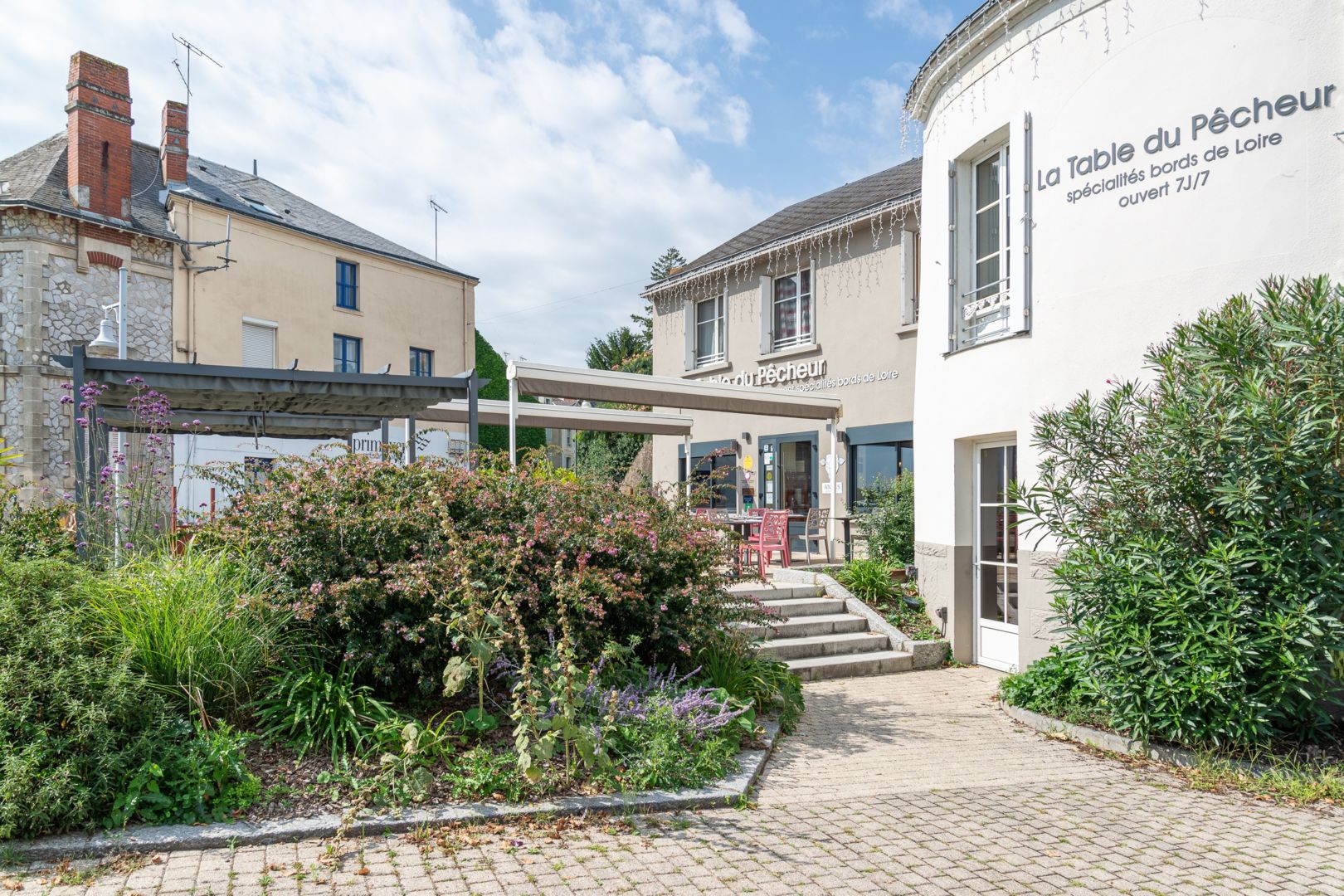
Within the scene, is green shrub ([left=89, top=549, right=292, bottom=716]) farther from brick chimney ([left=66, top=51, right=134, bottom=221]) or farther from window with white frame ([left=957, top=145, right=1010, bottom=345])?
brick chimney ([left=66, top=51, right=134, bottom=221])

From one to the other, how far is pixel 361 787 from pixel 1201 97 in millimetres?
7415

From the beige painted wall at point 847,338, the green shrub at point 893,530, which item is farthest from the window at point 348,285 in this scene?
the green shrub at point 893,530

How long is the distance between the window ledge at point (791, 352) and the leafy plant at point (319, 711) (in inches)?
457

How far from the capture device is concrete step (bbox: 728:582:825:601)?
378 inches

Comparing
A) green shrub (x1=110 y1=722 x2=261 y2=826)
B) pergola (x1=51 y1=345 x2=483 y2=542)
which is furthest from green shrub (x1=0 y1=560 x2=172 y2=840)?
pergola (x1=51 y1=345 x2=483 y2=542)

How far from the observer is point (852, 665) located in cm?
850

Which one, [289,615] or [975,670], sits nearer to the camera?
[289,615]

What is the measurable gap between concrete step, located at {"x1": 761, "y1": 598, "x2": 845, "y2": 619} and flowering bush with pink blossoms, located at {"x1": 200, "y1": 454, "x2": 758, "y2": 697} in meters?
2.91

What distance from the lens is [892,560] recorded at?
420 inches

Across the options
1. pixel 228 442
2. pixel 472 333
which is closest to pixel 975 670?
pixel 228 442

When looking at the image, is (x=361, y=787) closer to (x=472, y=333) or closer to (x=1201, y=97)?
(x=1201, y=97)

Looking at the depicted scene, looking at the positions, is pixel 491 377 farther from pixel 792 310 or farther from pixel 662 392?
pixel 662 392

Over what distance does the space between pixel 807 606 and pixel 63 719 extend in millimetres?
6932

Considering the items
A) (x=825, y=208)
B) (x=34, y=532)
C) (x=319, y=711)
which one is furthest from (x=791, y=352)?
(x=319, y=711)
